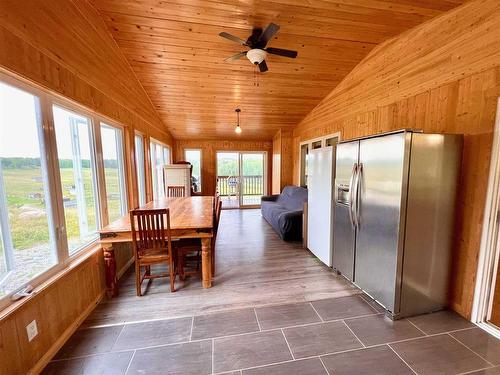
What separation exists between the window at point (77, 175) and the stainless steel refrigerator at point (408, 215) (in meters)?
2.87

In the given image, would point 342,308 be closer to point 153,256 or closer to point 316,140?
point 153,256

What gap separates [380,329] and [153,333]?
195 centimetres

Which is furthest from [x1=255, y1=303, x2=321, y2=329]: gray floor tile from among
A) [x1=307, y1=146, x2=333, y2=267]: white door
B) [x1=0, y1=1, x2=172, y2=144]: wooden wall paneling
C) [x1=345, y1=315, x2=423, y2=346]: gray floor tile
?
[x1=0, y1=1, x2=172, y2=144]: wooden wall paneling

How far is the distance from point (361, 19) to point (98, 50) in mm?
2982

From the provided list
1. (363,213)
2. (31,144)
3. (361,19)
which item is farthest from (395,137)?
(31,144)

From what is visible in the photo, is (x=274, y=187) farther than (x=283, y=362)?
Yes

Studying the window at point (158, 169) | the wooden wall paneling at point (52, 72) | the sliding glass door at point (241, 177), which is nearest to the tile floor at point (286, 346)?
the wooden wall paneling at point (52, 72)

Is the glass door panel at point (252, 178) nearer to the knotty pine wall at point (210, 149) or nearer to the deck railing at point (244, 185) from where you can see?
the deck railing at point (244, 185)

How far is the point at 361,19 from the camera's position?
2.52 m

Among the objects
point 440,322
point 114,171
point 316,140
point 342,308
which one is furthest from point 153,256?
point 316,140

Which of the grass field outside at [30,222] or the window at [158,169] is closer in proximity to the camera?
the grass field outside at [30,222]

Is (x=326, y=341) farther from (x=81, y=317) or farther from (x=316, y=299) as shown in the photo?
(x=81, y=317)

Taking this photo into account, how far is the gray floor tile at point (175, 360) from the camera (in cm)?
153

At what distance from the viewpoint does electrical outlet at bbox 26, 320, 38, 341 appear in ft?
4.77
